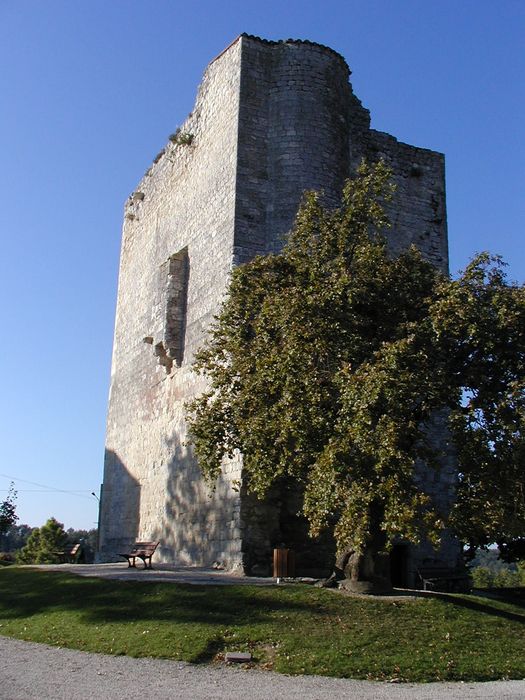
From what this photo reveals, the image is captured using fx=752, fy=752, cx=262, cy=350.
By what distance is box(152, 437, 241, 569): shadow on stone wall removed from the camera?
15930 mm

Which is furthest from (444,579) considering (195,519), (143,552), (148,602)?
(148,602)

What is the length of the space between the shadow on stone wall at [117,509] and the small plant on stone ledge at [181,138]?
10.4 m

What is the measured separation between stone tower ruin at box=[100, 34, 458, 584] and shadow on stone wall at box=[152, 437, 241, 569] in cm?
4

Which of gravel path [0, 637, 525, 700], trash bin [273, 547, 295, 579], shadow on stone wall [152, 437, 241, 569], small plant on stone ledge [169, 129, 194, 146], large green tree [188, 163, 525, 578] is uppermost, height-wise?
small plant on stone ledge [169, 129, 194, 146]

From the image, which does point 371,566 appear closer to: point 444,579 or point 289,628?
point 289,628

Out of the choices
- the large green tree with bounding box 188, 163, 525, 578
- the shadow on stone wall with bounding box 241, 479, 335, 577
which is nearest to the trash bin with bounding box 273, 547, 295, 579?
the shadow on stone wall with bounding box 241, 479, 335, 577

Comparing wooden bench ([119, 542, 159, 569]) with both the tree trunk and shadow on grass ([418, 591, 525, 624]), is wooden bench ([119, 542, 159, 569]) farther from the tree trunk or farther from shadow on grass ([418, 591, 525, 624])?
shadow on grass ([418, 591, 525, 624])

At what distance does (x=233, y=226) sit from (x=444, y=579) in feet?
32.0

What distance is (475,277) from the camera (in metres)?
13.0

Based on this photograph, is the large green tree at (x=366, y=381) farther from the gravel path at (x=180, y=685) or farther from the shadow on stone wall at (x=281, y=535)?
the gravel path at (x=180, y=685)

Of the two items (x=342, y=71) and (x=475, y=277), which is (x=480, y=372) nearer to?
(x=475, y=277)

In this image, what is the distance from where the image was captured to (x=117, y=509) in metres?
24.7

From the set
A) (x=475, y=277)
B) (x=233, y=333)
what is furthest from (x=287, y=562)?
(x=475, y=277)

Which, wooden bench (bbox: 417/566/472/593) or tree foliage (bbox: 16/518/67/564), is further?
tree foliage (bbox: 16/518/67/564)
